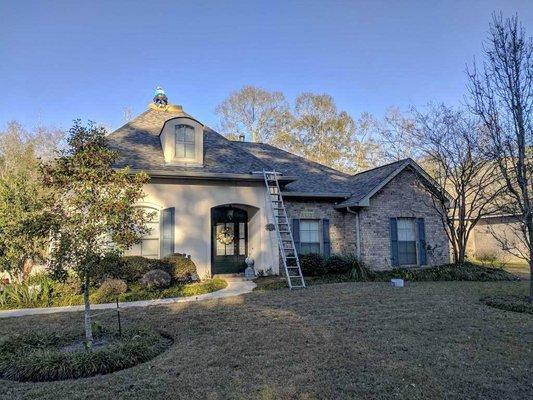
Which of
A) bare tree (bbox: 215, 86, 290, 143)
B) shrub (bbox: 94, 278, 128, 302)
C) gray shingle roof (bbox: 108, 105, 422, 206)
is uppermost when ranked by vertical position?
bare tree (bbox: 215, 86, 290, 143)

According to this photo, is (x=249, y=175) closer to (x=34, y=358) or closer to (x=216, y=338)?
(x=216, y=338)

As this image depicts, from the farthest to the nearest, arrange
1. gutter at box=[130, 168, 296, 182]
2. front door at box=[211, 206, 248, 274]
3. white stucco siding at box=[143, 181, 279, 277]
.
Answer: front door at box=[211, 206, 248, 274], white stucco siding at box=[143, 181, 279, 277], gutter at box=[130, 168, 296, 182]

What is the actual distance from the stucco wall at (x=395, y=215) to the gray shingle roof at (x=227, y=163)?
0.71 metres

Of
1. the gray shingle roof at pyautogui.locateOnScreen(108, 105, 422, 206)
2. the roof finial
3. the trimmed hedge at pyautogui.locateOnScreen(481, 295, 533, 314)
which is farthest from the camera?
the roof finial

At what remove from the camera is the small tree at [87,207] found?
5.20 meters

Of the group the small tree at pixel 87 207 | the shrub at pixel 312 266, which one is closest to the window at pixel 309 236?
the shrub at pixel 312 266

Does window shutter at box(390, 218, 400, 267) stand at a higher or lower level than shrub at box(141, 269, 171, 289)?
higher

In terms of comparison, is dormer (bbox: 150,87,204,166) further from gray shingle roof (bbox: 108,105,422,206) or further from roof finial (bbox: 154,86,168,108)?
roof finial (bbox: 154,86,168,108)

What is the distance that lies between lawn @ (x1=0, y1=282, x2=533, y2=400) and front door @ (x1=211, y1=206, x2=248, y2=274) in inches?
196

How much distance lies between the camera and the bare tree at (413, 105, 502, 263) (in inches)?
546

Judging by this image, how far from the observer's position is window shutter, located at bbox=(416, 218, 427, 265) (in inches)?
571

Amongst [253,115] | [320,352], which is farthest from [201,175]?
[253,115]

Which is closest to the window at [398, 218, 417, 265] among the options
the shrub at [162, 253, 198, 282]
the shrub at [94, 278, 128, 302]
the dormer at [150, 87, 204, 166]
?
the shrub at [162, 253, 198, 282]

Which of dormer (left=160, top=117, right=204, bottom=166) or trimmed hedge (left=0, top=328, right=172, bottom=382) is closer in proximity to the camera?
trimmed hedge (left=0, top=328, right=172, bottom=382)
